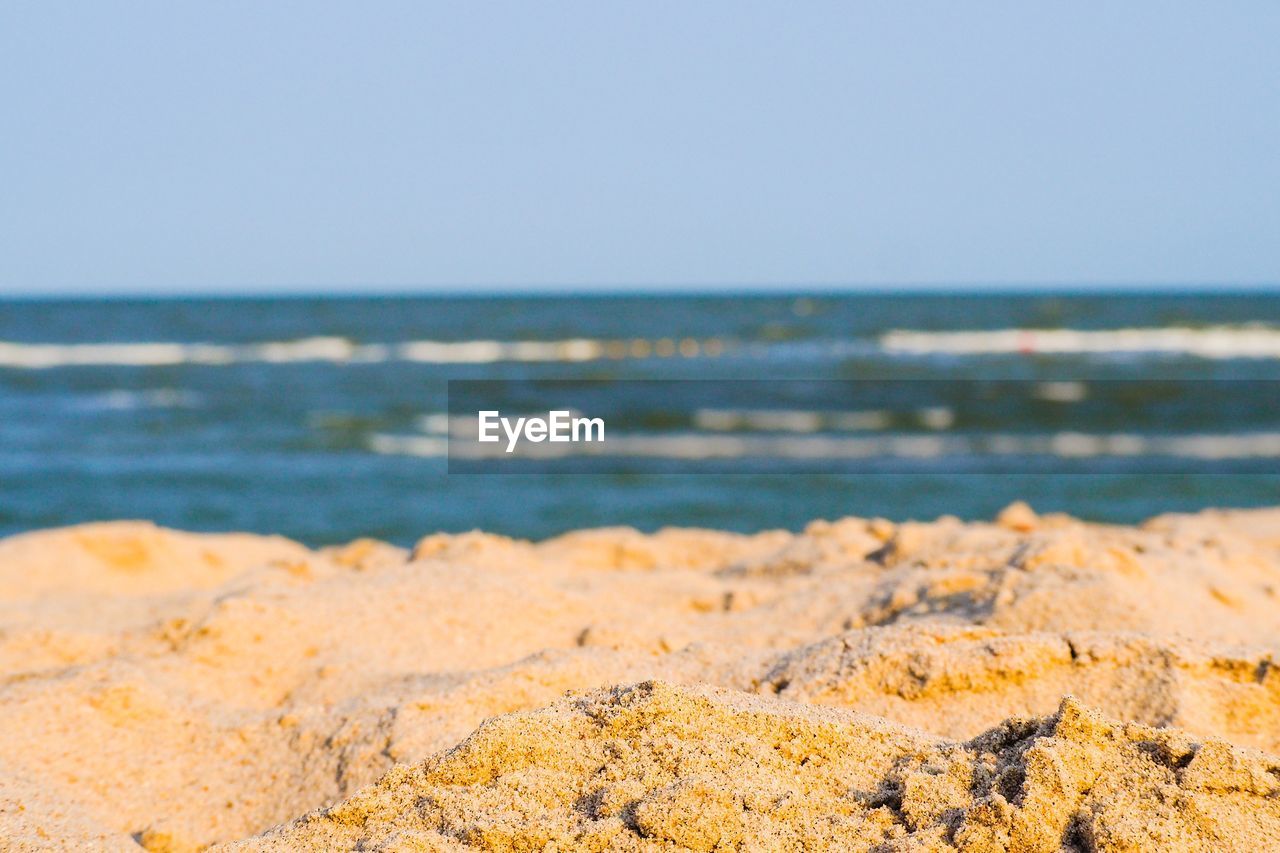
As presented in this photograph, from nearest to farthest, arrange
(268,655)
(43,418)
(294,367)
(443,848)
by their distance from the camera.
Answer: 1. (443,848)
2. (268,655)
3. (43,418)
4. (294,367)

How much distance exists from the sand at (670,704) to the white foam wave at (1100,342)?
1992cm

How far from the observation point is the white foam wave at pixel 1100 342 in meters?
22.6

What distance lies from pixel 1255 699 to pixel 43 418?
13.2 metres

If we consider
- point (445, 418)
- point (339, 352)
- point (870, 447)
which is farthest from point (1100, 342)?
point (445, 418)

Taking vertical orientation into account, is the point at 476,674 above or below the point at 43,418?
above

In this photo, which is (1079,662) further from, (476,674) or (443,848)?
(443,848)

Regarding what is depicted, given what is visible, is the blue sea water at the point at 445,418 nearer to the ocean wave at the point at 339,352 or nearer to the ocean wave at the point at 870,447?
the ocean wave at the point at 339,352

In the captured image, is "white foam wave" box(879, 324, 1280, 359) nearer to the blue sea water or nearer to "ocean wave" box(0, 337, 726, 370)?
the blue sea water

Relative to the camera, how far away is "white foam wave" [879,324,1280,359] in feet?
74.2

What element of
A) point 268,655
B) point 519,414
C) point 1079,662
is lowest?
point 519,414

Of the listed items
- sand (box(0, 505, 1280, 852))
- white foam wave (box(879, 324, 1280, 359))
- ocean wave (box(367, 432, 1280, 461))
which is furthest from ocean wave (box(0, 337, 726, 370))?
sand (box(0, 505, 1280, 852))

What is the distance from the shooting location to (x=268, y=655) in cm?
259

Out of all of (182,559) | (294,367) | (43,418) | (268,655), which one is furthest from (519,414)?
(268,655)

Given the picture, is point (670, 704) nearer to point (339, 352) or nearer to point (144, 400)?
point (144, 400)
